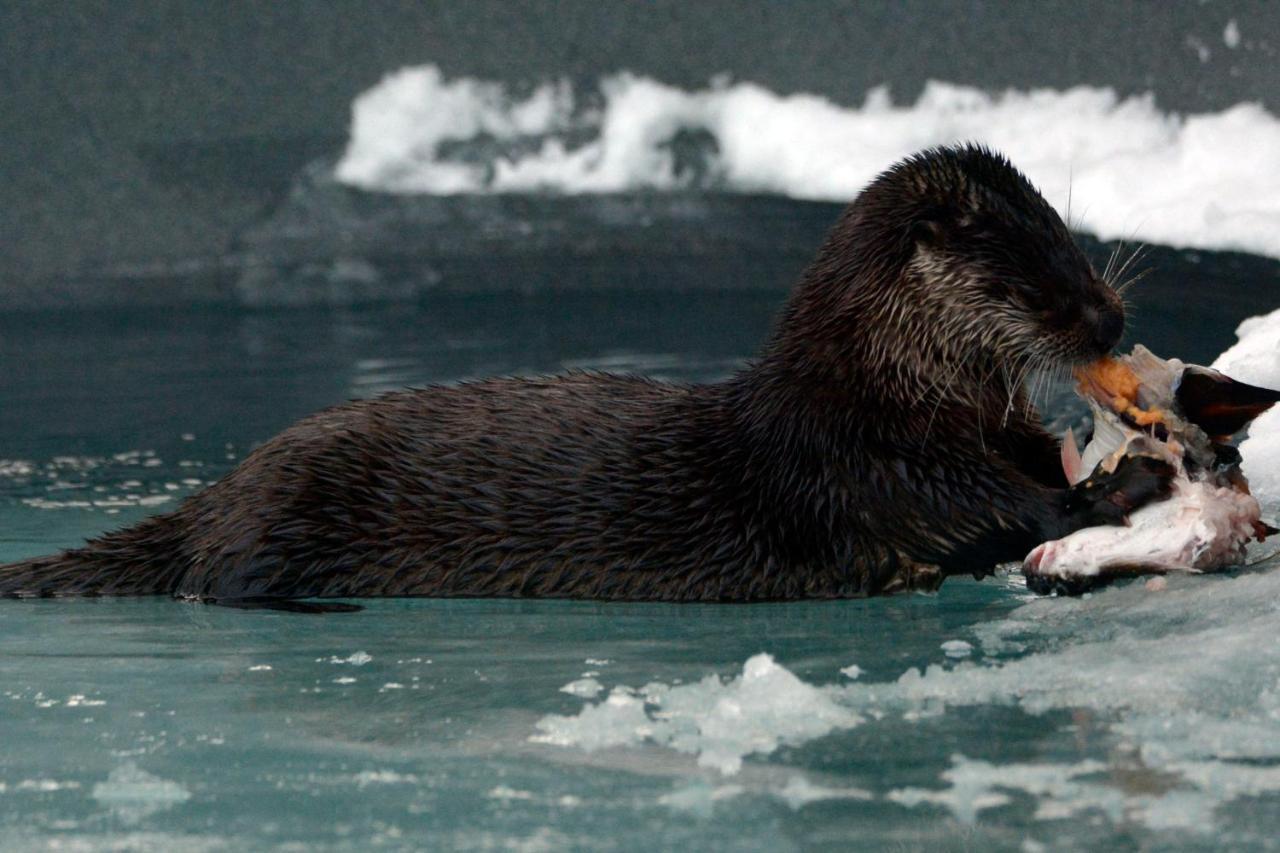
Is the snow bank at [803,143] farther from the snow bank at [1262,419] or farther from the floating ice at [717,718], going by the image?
the floating ice at [717,718]

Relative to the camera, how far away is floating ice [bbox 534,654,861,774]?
2.65m

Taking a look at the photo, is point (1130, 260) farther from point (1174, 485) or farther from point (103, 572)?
point (103, 572)

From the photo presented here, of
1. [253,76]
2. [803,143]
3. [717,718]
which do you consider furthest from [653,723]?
[253,76]

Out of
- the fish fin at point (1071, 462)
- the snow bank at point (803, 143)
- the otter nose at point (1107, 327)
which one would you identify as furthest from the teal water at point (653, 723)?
the snow bank at point (803, 143)

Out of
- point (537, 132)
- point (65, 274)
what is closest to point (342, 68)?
point (537, 132)

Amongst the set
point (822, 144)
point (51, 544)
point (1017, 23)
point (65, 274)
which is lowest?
point (51, 544)

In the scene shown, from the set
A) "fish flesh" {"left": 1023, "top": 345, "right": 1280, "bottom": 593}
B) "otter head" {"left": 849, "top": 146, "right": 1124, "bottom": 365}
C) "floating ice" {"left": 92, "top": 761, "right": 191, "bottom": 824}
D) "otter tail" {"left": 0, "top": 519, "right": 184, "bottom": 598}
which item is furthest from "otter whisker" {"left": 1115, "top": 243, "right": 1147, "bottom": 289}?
"otter tail" {"left": 0, "top": 519, "right": 184, "bottom": 598}

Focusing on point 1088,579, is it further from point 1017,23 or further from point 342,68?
point 342,68

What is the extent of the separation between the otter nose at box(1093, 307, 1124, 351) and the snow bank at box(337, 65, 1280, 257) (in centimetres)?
308

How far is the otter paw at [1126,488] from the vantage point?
3.58 meters

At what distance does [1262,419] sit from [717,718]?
93.8 inches

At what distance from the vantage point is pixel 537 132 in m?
8.94

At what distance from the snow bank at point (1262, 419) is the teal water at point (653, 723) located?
84 centimetres

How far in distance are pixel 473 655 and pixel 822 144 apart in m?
5.45
